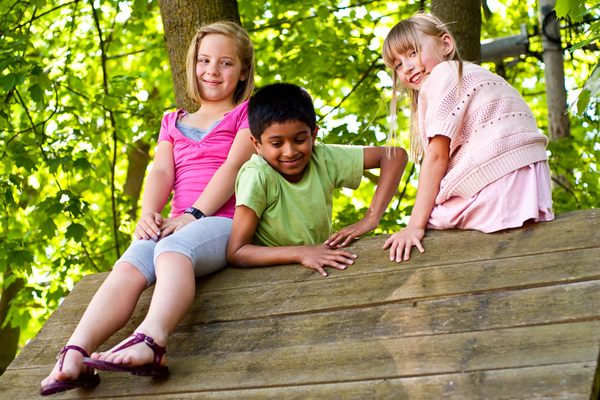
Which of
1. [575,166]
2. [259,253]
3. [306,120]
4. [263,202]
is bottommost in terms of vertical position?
[575,166]

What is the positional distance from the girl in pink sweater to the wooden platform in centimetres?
9

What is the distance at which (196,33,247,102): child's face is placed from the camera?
3.11 m

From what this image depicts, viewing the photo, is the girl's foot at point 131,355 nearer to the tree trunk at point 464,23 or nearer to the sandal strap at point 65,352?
the sandal strap at point 65,352

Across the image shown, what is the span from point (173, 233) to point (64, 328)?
0.69m

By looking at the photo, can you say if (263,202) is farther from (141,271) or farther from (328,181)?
(141,271)

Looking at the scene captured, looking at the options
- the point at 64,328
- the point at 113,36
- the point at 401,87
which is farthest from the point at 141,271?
the point at 113,36

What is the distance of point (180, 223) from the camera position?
2.64 m

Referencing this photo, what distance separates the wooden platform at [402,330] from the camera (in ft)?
5.15

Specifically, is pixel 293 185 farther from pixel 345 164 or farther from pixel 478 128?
pixel 478 128

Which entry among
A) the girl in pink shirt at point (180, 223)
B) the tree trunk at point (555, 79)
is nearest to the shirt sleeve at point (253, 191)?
the girl in pink shirt at point (180, 223)

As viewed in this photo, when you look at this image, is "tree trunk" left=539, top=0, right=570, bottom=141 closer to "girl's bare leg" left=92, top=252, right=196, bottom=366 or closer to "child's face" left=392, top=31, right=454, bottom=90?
"child's face" left=392, top=31, right=454, bottom=90

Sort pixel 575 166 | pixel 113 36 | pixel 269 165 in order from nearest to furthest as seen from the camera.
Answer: pixel 269 165 → pixel 575 166 → pixel 113 36

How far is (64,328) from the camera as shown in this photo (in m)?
2.59

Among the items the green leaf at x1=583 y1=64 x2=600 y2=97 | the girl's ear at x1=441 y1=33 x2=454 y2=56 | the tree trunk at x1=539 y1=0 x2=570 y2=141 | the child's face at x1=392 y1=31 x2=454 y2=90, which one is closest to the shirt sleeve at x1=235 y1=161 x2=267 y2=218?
the child's face at x1=392 y1=31 x2=454 y2=90
